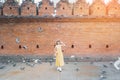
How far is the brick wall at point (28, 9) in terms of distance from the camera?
12.9 m

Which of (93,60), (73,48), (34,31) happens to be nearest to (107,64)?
(93,60)

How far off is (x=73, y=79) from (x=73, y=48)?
11.3 ft

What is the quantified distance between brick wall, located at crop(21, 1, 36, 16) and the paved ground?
7.24 feet

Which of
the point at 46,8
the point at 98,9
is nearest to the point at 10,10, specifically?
the point at 46,8

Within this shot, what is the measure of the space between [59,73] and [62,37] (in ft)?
8.73

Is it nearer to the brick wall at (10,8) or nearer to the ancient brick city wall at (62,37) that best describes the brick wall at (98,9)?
the ancient brick city wall at (62,37)

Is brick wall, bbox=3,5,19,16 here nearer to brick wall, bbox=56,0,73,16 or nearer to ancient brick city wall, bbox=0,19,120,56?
ancient brick city wall, bbox=0,19,120,56

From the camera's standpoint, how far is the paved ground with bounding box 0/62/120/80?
1003 cm

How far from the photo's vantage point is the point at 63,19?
12766mm

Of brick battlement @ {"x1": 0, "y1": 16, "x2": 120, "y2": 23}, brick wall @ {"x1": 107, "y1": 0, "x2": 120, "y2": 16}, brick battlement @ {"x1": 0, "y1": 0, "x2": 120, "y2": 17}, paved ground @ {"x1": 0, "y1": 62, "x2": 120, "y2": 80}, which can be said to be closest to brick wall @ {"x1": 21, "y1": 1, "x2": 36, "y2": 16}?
brick battlement @ {"x1": 0, "y1": 0, "x2": 120, "y2": 17}

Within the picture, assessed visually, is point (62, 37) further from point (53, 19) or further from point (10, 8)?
point (10, 8)

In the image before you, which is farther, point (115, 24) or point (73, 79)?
point (115, 24)

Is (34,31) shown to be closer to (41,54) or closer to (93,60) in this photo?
(41,54)

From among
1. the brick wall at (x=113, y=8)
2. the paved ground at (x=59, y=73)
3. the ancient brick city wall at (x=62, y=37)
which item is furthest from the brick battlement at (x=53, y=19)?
the paved ground at (x=59, y=73)
